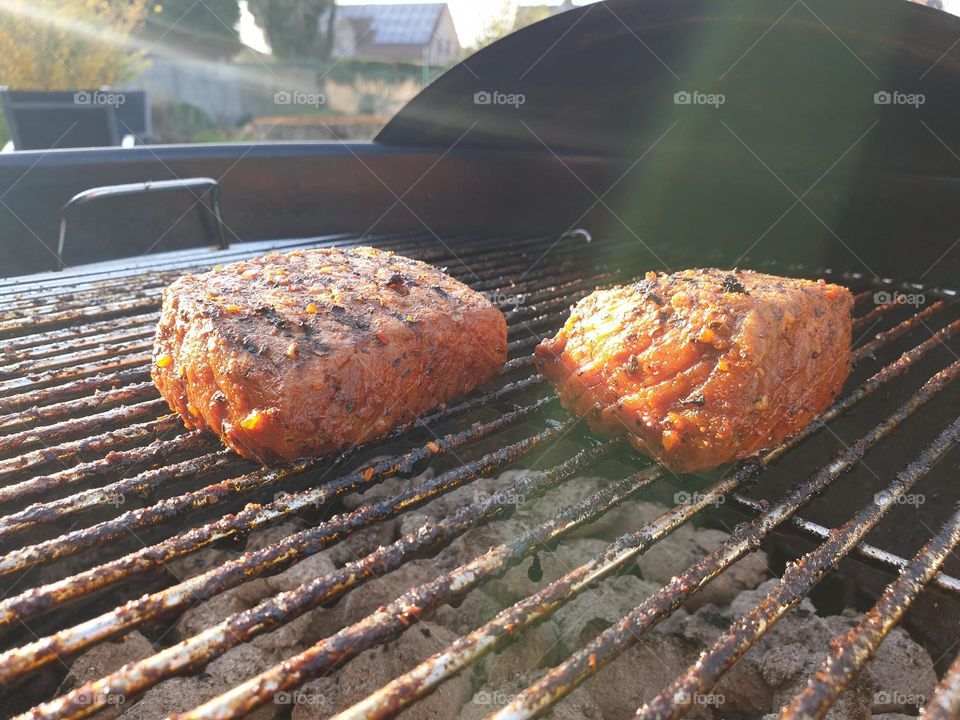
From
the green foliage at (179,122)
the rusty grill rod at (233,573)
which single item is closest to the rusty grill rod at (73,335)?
the rusty grill rod at (233,573)

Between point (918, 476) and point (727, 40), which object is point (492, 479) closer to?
point (918, 476)

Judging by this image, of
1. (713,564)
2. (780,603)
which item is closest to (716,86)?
(713,564)

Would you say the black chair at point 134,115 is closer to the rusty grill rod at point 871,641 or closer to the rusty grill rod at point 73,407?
the rusty grill rod at point 73,407

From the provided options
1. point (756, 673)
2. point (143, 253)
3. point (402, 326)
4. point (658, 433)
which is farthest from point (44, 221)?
point (756, 673)

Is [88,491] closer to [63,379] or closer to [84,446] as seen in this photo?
[84,446]

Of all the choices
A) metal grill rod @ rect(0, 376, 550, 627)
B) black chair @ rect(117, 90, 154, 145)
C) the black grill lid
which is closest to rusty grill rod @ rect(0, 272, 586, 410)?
metal grill rod @ rect(0, 376, 550, 627)

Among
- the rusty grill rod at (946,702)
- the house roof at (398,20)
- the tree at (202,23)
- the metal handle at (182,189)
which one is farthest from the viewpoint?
the house roof at (398,20)
